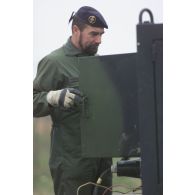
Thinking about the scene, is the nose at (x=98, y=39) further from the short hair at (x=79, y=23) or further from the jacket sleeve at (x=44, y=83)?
the jacket sleeve at (x=44, y=83)

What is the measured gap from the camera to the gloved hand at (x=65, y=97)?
1904 millimetres

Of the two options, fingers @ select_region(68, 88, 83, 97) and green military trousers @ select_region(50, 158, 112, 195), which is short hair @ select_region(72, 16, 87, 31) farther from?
green military trousers @ select_region(50, 158, 112, 195)

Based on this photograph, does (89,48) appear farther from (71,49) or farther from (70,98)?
(70,98)

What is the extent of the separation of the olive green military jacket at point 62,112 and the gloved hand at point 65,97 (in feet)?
0.13

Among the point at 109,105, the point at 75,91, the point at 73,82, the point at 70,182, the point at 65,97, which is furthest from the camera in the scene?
the point at 70,182

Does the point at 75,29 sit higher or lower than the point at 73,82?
higher

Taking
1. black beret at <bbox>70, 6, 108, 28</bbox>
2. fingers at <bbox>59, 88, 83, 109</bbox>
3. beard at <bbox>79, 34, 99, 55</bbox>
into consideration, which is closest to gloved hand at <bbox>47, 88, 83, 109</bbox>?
fingers at <bbox>59, 88, 83, 109</bbox>

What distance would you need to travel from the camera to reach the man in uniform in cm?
215

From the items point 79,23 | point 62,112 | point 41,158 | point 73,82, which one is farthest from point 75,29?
point 41,158

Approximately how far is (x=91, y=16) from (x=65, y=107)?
0.37 metres

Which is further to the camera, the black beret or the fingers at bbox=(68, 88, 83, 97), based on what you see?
the black beret

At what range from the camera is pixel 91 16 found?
2.17m

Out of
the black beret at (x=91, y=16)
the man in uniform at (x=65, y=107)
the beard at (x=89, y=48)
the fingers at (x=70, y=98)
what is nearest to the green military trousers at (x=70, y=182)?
the man in uniform at (x=65, y=107)

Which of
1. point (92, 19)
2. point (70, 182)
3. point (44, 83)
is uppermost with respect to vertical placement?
point (92, 19)
